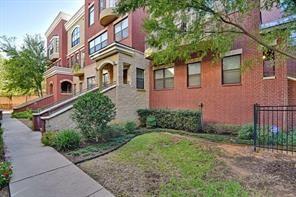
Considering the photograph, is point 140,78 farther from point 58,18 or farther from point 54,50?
point 58,18

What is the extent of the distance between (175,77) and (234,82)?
170 inches

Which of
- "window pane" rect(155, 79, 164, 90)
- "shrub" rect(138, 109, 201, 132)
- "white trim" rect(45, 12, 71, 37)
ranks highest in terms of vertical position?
"white trim" rect(45, 12, 71, 37)

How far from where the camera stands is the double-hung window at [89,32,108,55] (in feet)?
67.2

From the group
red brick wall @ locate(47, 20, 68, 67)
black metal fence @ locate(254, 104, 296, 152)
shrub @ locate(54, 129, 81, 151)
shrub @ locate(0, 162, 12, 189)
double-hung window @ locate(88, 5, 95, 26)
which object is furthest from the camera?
red brick wall @ locate(47, 20, 68, 67)

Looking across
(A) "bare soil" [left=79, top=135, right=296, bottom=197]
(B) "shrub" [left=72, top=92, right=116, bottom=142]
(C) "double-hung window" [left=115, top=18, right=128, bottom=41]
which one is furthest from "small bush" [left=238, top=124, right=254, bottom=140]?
(C) "double-hung window" [left=115, top=18, right=128, bottom=41]

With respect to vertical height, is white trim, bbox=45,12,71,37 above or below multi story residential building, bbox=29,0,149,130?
above

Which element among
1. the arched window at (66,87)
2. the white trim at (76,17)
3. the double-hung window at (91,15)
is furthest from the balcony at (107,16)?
the arched window at (66,87)

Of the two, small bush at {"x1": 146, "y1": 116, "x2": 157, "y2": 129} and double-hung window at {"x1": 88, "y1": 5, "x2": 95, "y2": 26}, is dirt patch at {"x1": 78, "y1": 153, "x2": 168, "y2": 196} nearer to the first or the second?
small bush at {"x1": 146, "y1": 116, "x2": 157, "y2": 129}

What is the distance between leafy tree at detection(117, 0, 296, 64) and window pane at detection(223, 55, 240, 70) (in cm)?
435

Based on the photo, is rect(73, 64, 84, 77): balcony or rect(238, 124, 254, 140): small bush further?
rect(73, 64, 84, 77): balcony

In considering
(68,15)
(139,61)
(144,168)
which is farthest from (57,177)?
(68,15)

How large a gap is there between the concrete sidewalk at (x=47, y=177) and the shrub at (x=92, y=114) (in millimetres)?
1734

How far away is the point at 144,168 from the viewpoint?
20.0ft

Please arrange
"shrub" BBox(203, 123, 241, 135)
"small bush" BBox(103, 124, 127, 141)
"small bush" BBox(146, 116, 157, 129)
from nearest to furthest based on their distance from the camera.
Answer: "small bush" BBox(103, 124, 127, 141) < "shrub" BBox(203, 123, 241, 135) < "small bush" BBox(146, 116, 157, 129)
